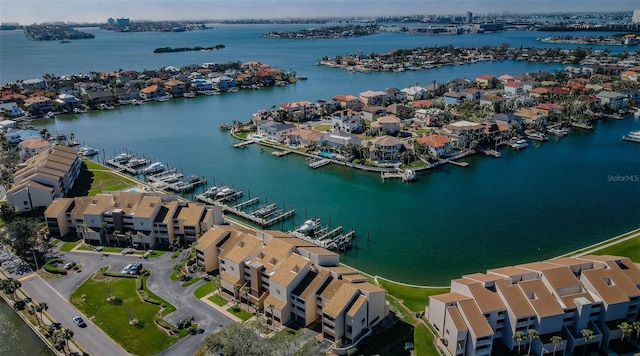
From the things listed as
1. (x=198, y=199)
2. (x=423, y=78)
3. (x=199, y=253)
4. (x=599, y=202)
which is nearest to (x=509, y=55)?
(x=423, y=78)

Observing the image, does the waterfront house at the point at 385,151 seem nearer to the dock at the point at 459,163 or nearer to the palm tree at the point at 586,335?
the dock at the point at 459,163

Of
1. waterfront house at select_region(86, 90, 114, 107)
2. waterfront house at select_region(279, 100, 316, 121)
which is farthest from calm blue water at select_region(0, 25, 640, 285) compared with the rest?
waterfront house at select_region(279, 100, 316, 121)

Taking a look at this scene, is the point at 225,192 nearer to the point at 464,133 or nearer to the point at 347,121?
the point at 347,121

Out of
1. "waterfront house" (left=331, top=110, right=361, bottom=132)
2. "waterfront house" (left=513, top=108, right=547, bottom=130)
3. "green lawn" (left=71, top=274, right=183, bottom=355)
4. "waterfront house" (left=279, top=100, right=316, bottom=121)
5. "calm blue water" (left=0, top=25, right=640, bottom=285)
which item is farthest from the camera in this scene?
"waterfront house" (left=279, top=100, right=316, bottom=121)

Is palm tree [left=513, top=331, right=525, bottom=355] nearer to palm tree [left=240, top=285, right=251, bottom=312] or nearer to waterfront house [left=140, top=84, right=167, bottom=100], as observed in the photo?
palm tree [left=240, top=285, right=251, bottom=312]

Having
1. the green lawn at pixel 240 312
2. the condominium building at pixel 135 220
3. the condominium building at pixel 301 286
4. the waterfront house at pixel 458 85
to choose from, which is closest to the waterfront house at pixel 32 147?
the condominium building at pixel 135 220

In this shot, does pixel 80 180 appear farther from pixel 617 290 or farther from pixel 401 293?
pixel 617 290
